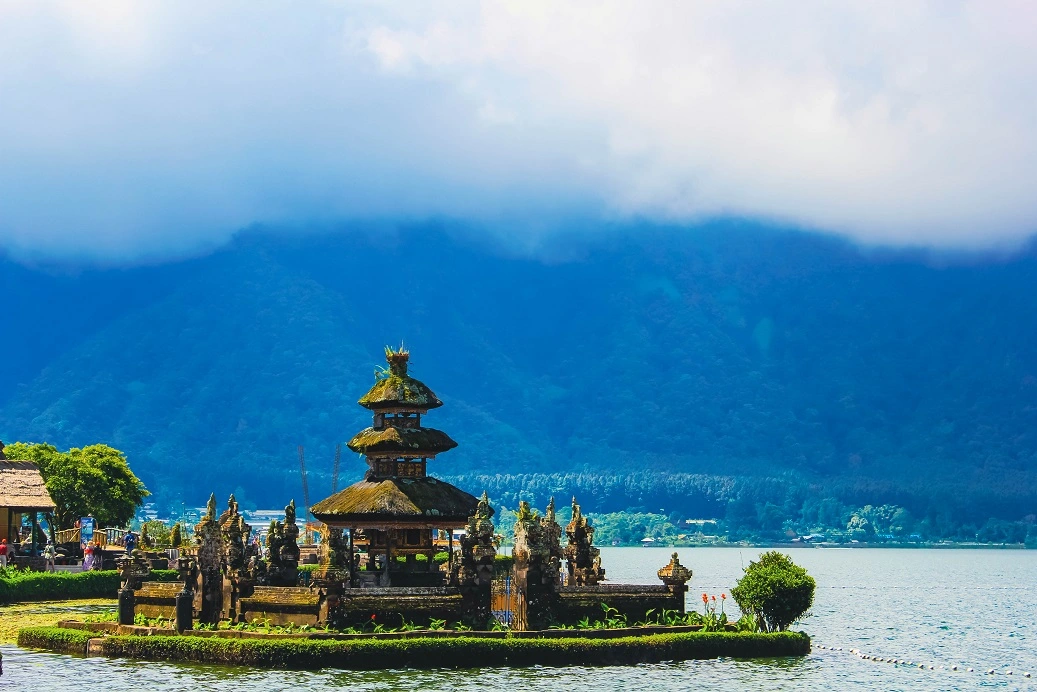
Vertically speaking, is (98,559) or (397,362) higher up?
(397,362)

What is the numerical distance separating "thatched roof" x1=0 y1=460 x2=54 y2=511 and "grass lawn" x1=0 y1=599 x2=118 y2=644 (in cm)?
1050

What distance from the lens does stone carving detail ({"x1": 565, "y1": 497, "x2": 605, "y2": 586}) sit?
72.6 metres

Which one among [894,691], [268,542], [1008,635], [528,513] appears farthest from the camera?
[1008,635]

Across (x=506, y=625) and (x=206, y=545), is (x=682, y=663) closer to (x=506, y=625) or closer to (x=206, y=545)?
(x=506, y=625)

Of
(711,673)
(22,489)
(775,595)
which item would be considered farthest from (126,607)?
(22,489)

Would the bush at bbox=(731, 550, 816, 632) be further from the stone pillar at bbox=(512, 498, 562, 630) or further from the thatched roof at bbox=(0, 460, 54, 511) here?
the thatched roof at bbox=(0, 460, 54, 511)

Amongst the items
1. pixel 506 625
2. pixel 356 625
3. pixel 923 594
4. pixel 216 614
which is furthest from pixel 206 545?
pixel 923 594

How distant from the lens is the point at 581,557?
73.5m

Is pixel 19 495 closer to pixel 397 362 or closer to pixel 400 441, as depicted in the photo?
pixel 397 362

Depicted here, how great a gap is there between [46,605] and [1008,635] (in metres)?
52.8

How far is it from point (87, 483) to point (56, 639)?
2211 inches

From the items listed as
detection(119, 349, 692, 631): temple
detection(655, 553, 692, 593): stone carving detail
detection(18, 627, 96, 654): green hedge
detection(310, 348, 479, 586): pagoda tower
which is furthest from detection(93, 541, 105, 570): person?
detection(655, 553, 692, 593): stone carving detail

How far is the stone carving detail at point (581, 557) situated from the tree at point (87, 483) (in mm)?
49326

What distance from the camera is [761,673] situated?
59.6 meters
